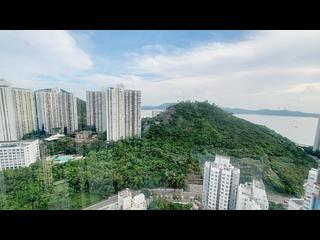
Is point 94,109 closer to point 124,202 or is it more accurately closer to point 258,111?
point 124,202

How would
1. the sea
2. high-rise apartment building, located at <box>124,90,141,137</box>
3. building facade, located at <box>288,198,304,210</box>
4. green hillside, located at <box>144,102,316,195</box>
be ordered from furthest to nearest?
high-rise apartment building, located at <box>124,90,141,137</box> → green hillside, located at <box>144,102,316,195</box> → the sea → building facade, located at <box>288,198,304,210</box>

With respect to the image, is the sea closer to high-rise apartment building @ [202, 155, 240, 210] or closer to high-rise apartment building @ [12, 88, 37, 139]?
high-rise apartment building @ [202, 155, 240, 210]

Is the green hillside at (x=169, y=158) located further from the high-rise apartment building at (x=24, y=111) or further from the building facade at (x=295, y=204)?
the high-rise apartment building at (x=24, y=111)

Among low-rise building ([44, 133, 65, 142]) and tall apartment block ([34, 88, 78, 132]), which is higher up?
tall apartment block ([34, 88, 78, 132])

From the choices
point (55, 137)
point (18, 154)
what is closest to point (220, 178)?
point (55, 137)

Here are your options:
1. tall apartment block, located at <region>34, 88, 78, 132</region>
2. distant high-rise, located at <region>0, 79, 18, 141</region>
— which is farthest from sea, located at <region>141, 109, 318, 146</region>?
distant high-rise, located at <region>0, 79, 18, 141</region>
